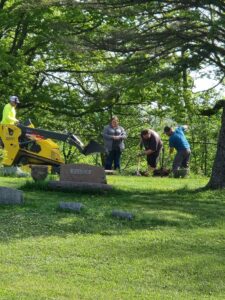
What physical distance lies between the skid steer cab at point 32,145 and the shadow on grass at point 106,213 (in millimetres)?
3445

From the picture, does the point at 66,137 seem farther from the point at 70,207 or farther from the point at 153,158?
the point at 70,207

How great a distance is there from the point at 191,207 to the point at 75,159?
26.0 metres

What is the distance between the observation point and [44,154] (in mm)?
16875

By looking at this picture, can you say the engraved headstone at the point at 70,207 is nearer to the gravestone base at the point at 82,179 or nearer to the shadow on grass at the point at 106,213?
the shadow on grass at the point at 106,213

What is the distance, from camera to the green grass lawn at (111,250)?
20.5 ft

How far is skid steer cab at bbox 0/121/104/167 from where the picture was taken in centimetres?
1612

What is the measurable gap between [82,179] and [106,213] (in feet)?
8.09

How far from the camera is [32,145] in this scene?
16.8 meters

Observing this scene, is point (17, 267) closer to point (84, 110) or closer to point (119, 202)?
point (119, 202)

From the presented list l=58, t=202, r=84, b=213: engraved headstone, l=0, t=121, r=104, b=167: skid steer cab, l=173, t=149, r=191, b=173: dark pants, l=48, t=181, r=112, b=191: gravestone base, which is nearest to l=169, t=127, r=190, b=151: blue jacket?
l=173, t=149, r=191, b=173: dark pants

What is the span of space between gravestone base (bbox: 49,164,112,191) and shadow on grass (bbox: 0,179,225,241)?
0.48ft

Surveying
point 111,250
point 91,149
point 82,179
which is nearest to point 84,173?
Answer: point 82,179

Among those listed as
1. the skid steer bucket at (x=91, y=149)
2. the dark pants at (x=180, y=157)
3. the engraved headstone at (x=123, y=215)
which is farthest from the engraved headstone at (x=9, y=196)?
the dark pants at (x=180, y=157)

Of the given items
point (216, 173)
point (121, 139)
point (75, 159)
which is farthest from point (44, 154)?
point (75, 159)
